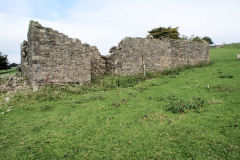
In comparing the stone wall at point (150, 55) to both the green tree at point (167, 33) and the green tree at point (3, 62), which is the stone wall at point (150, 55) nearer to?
the green tree at point (167, 33)

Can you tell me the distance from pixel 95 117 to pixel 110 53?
8.95 meters

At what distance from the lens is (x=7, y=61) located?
30406 mm

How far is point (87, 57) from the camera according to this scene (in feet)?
37.1

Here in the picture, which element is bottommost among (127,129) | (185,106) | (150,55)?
(127,129)

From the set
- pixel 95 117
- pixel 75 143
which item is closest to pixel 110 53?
pixel 95 117

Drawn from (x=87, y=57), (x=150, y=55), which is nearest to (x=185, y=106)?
(x=87, y=57)

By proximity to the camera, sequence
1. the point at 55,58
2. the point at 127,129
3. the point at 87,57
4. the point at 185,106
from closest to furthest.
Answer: the point at 127,129, the point at 185,106, the point at 55,58, the point at 87,57

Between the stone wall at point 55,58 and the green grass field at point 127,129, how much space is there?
280 centimetres

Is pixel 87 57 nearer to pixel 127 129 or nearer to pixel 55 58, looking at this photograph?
pixel 55 58

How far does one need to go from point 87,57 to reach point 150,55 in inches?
240

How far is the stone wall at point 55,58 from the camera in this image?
9.20 metres

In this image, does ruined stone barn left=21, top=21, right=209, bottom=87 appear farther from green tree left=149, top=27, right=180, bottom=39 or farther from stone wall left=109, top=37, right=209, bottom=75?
green tree left=149, top=27, right=180, bottom=39

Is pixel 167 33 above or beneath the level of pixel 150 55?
above

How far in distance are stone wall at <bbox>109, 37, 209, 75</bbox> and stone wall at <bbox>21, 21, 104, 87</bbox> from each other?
2992 mm
